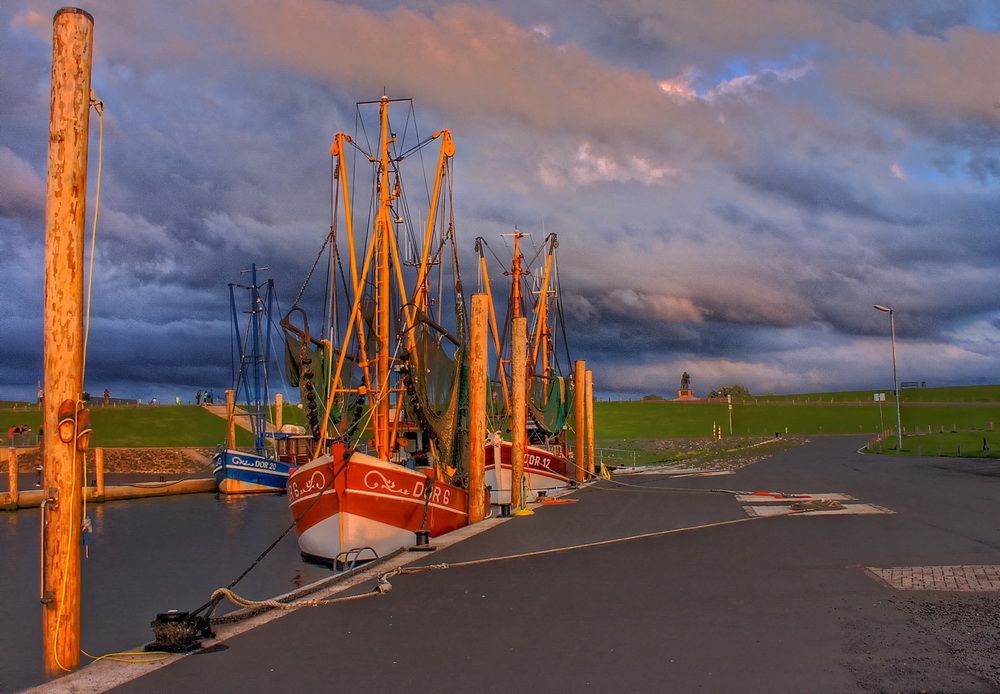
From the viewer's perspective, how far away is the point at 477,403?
70.1ft

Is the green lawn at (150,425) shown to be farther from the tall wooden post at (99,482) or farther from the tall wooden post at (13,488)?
the tall wooden post at (13,488)

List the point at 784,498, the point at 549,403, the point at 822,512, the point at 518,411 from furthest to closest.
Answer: the point at 549,403 → the point at 518,411 → the point at 784,498 → the point at 822,512

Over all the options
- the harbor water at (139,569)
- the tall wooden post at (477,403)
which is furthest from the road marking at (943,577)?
the tall wooden post at (477,403)

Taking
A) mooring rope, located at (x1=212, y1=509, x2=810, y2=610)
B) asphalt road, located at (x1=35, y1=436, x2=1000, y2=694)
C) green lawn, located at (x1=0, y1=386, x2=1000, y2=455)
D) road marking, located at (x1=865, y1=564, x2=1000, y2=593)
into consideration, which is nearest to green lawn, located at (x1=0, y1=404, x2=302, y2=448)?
green lawn, located at (x1=0, y1=386, x2=1000, y2=455)

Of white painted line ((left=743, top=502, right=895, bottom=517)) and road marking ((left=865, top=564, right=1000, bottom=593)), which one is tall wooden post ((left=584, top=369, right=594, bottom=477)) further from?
road marking ((left=865, top=564, right=1000, bottom=593))

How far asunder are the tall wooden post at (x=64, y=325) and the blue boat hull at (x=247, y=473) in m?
37.7

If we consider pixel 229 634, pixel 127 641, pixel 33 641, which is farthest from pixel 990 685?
pixel 33 641

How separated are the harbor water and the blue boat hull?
19.9ft

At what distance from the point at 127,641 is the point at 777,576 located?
11.2 m

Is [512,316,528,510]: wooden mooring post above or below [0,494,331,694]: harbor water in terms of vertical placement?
above

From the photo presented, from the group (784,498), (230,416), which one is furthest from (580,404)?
(230,416)

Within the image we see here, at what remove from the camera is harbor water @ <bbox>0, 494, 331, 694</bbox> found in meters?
15.0

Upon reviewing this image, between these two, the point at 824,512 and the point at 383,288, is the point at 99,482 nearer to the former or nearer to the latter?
the point at 383,288

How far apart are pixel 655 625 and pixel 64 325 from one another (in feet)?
24.3
